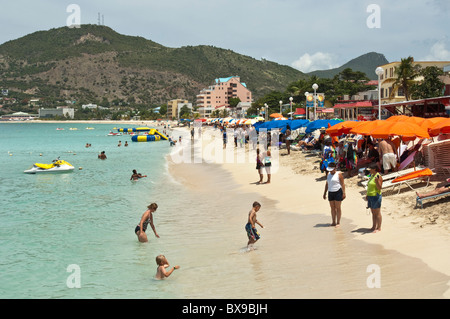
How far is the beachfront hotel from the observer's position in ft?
615

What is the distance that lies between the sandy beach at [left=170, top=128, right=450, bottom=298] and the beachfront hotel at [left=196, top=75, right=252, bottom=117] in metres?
169

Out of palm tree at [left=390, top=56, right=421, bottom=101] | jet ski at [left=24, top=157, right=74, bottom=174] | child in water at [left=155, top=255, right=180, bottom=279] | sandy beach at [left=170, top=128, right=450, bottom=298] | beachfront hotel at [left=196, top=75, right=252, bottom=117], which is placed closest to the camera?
sandy beach at [left=170, top=128, right=450, bottom=298]

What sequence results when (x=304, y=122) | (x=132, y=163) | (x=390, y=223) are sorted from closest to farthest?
(x=390, y=223) → (x=304, y=122) → (x=132, y=163)

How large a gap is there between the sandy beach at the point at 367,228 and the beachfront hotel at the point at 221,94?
556 feet

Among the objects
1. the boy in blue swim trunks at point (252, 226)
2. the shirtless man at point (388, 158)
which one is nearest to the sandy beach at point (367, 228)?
the boy in blue swim trunks at point (252, 226)

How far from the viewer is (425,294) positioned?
6.90m

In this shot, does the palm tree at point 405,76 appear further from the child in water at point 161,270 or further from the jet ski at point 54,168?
the child in water at point 161,270

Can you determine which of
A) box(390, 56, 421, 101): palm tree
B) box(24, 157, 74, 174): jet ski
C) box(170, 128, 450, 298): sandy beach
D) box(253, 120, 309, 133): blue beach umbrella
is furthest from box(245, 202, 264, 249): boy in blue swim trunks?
box(390, 56, 421, 101): palm tree

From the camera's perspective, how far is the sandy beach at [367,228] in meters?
7.80

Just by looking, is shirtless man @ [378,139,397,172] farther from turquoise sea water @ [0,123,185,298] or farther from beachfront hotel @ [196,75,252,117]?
beachfront hotel @ [196,75,252,117]

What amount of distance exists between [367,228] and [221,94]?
18081cm

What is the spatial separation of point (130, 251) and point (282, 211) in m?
5.29
